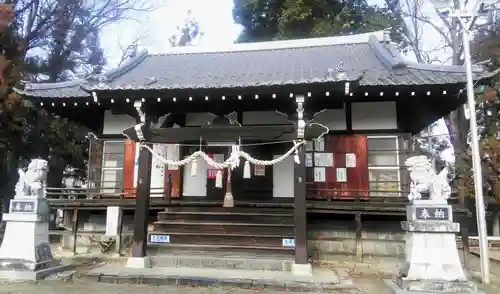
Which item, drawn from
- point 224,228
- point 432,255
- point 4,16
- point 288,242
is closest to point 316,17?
point 4,16

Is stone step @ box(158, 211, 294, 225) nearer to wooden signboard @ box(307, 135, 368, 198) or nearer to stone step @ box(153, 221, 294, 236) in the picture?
stone step @ box(153, 221, 294, 236)

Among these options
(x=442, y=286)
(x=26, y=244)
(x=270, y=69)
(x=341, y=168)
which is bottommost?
(x=442, y=286)

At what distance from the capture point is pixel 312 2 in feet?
75.5

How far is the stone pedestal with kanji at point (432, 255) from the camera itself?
6789 millimetres

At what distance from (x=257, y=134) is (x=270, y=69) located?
134 inches

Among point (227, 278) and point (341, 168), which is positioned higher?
point (341, 168)

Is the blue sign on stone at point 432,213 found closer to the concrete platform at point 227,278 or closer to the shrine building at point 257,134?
the concrete platform at point 227,278

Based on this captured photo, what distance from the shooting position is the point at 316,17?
23281mm

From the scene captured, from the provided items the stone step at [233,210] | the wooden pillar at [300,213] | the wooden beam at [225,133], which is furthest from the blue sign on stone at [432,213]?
the stone step at [233,210]

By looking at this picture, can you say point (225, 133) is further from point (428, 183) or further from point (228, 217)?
point (428, 183)

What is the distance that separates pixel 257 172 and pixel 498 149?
11236mm

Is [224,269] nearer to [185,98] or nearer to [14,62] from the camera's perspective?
[185,98]

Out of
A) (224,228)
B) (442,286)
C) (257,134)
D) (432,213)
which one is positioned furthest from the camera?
(224,228)

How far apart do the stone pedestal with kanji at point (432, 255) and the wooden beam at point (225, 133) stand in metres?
2.88
